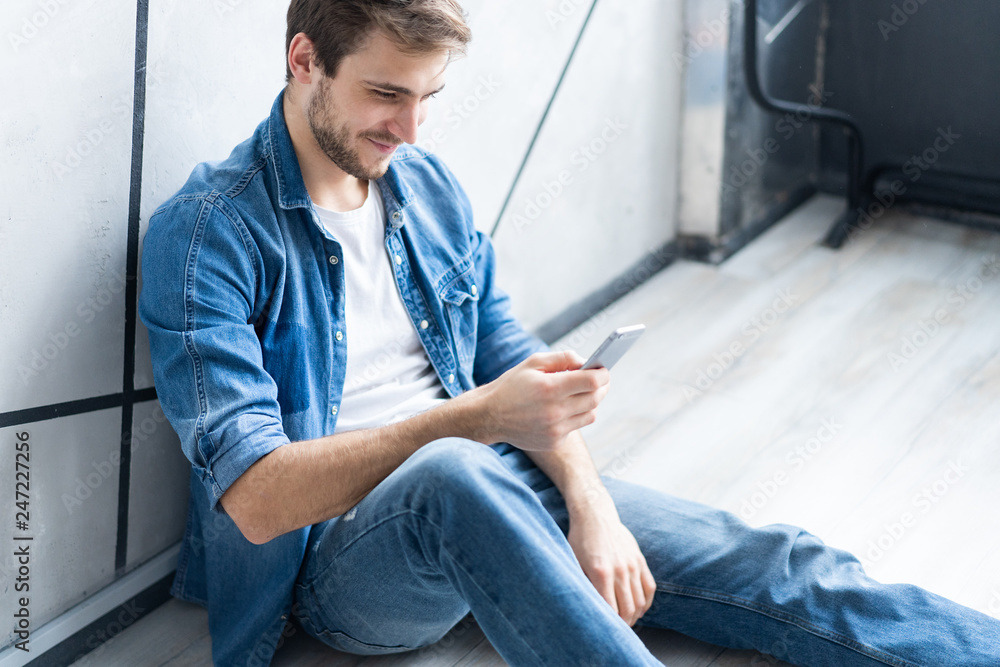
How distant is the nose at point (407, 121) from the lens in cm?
136

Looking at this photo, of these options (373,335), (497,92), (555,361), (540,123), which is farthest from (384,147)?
(540,123)

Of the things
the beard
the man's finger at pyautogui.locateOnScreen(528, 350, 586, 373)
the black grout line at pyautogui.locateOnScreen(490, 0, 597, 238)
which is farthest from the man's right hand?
the black grout line at pyautogui.locateOnScreen(490, 0, 597, 238)

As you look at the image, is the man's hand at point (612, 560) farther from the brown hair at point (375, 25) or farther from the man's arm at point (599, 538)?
the brown hair at point (375, 25)

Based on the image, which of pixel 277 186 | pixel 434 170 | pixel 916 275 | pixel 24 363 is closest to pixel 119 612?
pixel 24 363

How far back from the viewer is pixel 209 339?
48.8 inches

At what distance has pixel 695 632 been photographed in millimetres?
1534

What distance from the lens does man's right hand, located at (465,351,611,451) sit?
1253 millimetres

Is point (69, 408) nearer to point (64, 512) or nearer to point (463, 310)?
point (64, 512)

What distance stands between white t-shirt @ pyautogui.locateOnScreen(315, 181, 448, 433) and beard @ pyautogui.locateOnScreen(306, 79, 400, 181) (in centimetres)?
9

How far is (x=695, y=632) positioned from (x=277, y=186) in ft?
2.97

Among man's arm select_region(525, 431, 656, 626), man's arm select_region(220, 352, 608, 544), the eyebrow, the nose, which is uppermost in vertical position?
the eyebrow

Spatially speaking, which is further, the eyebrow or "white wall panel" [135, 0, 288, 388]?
"white wall panel" [135, 0, 288, 388]

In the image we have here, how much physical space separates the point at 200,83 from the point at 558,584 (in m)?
0.93

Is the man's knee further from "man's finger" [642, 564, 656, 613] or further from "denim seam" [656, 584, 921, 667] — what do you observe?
"denim seam" [656, 584, 921, 667]
